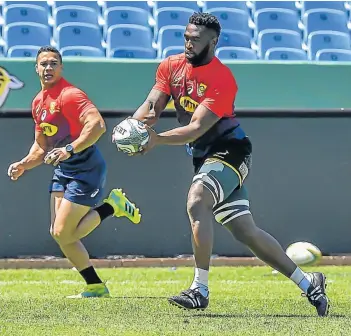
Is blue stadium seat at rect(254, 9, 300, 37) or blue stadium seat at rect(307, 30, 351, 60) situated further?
blue stadium seat at rect(254, 9, 300, 37)

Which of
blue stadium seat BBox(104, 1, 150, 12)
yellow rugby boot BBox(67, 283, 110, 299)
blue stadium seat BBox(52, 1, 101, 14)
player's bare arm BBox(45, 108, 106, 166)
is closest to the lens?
player's bare arm BBox(45, 108, 106, 166)

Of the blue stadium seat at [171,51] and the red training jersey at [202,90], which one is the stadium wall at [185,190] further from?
the red training jersey at [202,90]

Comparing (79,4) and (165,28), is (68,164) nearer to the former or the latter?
(165,28)

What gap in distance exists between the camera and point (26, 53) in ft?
45.1

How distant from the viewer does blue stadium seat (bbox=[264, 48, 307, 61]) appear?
47.6ft

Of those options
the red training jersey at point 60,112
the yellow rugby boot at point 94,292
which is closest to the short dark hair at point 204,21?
the red training jersey at point 60,112

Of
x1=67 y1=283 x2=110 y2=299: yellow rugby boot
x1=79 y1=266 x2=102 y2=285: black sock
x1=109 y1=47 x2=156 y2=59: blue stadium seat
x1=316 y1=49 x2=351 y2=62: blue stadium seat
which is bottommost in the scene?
x1=67 y1=283 x2=110 y2=299: yellow rugby boot

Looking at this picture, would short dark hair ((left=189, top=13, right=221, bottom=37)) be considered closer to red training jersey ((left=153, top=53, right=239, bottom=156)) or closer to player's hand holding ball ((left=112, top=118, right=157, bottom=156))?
red training jersey ((left=153, top=53, right=239, bottom=156))

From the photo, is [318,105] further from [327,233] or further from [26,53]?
[26,53]

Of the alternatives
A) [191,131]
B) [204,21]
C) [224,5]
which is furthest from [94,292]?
[224,5]

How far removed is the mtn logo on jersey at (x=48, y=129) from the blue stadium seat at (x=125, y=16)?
20.7ft

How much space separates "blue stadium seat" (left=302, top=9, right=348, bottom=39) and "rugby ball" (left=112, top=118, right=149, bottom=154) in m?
9.34

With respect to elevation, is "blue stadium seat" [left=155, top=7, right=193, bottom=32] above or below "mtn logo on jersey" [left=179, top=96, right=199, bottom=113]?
below

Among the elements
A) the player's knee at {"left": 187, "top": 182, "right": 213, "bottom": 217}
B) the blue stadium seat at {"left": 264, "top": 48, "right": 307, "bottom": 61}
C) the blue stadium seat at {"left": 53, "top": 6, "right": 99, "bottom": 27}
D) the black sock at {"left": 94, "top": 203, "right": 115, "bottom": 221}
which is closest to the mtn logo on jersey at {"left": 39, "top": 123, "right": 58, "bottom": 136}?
the black sock at {"left": 94, "top": 203, "right": 115, "bottom": 221}
